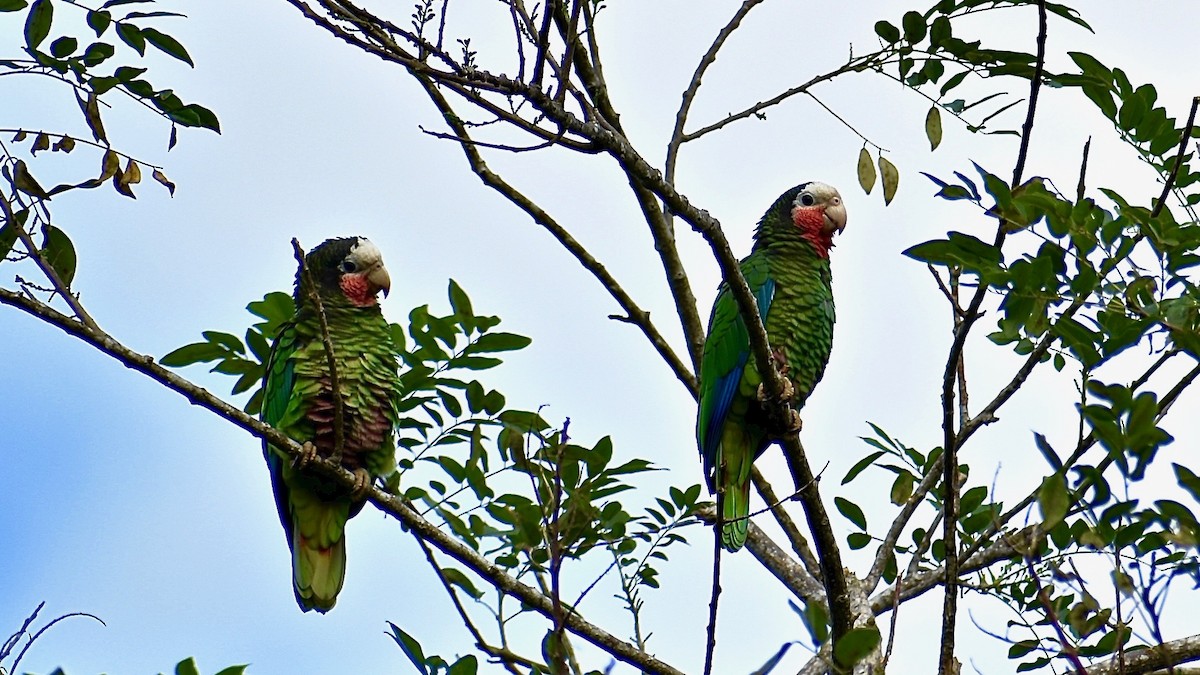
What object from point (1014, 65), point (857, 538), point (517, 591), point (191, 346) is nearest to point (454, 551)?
point (517, 591)

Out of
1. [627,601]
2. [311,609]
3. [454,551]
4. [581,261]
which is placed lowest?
[627,601]

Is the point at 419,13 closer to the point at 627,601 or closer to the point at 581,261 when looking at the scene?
the point at 627,601

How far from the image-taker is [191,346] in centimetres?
312

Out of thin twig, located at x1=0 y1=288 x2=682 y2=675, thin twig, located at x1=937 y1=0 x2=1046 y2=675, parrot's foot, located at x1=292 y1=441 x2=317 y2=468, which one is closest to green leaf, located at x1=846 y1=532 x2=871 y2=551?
thin twig, located at x1=937 y1=0 x2=1046 y2=675

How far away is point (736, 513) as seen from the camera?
4082mm

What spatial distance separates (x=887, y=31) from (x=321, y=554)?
8.33ft

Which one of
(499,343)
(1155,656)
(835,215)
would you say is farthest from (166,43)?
(835,215)

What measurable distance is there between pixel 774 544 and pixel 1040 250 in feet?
6.74

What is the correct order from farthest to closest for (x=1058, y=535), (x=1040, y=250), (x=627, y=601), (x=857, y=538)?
(x=857, y=538) → (x=1058, y=535) → (x=627, y=601) → (x=1040, y=250)

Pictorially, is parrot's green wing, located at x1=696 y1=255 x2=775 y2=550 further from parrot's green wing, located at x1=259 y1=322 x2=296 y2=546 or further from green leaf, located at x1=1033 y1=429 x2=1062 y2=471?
green leaf, located at x1=1033 y1=429 x2=1062 y2=471

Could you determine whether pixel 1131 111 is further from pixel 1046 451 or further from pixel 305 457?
pixel 305 457

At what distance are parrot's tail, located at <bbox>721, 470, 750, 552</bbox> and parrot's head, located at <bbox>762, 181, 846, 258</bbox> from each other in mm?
1114

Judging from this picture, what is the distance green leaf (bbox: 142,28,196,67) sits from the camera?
8.87ft

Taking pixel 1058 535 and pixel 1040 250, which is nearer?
pixel 1040 250
